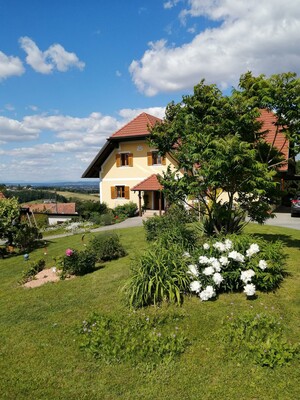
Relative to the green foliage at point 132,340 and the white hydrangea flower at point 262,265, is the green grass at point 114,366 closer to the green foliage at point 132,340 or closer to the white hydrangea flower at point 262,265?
the green foliage at point 132,340

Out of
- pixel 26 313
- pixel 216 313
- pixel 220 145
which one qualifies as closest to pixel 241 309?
pixel 216 313

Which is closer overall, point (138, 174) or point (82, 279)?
point (82, 279)

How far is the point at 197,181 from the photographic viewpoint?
29.6ft

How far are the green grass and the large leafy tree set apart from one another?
2748 millimetres

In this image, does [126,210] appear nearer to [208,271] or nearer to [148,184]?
[148,184]

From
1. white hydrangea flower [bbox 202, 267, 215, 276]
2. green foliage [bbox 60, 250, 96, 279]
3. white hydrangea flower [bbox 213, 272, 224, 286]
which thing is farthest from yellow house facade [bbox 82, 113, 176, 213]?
white hydrangea flower [bbox 213, 272, 224, 286]

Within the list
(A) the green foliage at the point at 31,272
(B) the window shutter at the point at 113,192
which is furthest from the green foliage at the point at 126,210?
(A) the green foliage at the point at 31,272

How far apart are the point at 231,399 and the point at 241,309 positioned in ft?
7.28

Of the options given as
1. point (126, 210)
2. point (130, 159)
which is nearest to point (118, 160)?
point (130, 159)

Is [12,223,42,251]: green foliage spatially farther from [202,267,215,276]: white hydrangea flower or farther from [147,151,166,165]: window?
[147,151,166,165]: window

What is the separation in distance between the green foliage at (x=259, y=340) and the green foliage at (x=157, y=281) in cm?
131

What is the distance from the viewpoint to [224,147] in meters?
7.42

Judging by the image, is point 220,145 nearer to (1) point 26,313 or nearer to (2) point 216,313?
(2) point 216,313

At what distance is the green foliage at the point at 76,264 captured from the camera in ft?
27.3
